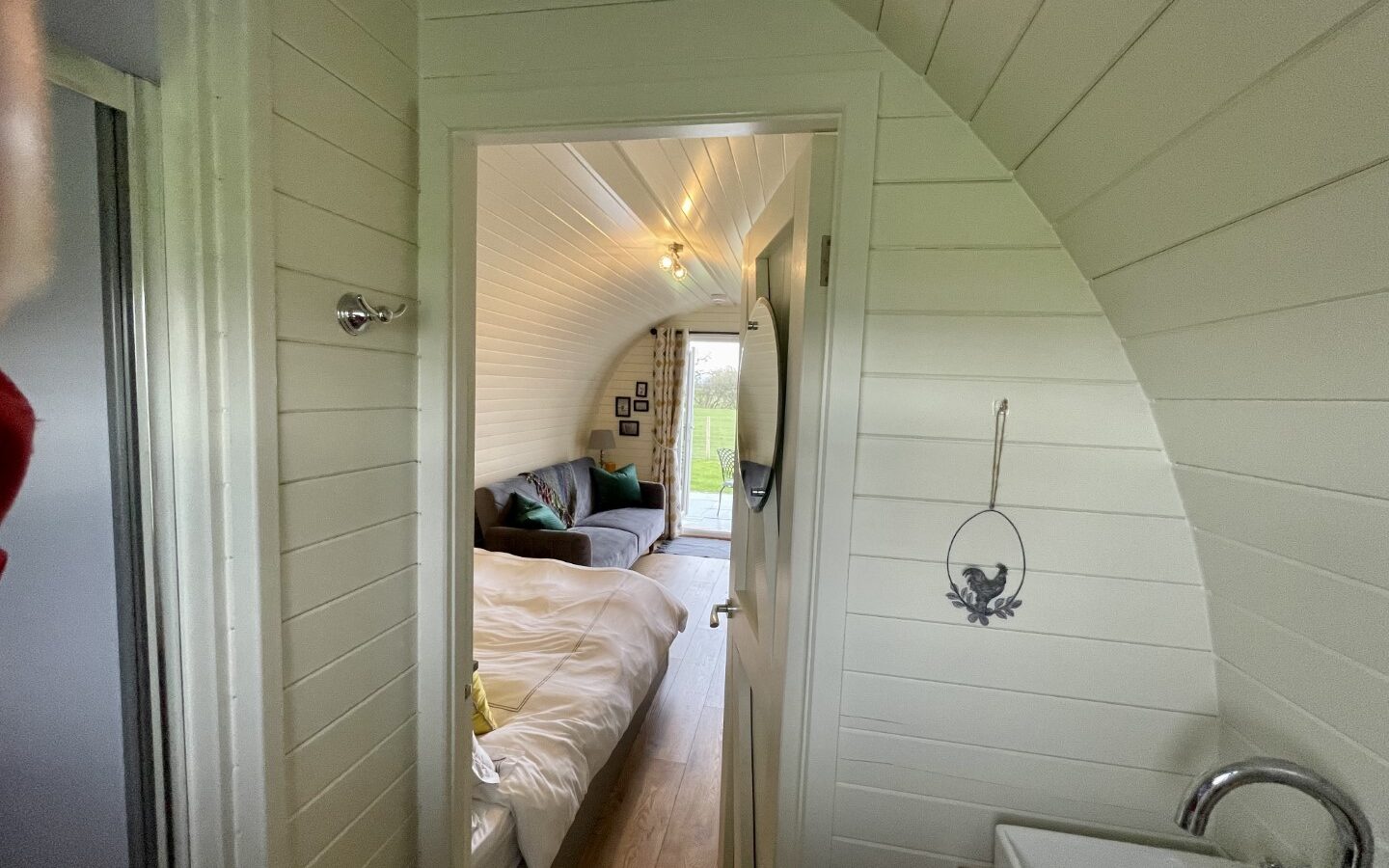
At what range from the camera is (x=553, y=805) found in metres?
1.61

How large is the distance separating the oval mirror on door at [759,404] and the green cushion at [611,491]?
3930 millimetres

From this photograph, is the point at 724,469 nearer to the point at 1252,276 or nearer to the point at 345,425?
the point at 345,425

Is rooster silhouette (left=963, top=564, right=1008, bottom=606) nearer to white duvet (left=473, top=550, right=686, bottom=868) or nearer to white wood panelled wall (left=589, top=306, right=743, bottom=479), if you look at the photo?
white duvet (left=473, top=550, right=686, bottom=868)

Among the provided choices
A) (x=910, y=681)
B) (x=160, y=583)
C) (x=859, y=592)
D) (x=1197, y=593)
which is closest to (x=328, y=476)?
(x=160, y=583)

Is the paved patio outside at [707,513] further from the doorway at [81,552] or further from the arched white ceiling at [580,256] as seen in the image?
the doorway at [81,552]

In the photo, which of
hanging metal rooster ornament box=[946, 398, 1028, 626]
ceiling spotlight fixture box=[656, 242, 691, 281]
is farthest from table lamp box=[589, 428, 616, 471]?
hanging metal rooster ornament box=[946, 398, 1028, 626]

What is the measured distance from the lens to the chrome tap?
61 centimetres

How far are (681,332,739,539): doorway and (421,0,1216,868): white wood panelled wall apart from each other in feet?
16.5

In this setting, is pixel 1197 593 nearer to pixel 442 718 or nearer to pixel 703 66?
pixel 703 66

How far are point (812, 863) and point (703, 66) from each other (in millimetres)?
1467

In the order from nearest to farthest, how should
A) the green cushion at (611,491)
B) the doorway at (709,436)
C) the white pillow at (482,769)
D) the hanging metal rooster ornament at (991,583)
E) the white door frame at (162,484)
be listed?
the white door frame at (162,484)
the hanging metal rooster ornament at (991,583)
the white pillow at (482,769)
the green cushion at (611,491)
the doorway at (709,436)

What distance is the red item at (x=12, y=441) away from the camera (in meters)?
0.29

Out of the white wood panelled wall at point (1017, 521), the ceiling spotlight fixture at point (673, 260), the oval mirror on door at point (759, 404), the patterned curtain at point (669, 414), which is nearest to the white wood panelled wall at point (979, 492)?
the white wood panelled wall at point (1017, 521)

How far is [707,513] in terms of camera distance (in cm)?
646
